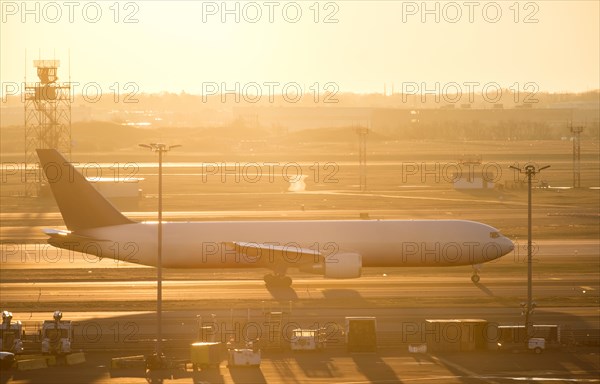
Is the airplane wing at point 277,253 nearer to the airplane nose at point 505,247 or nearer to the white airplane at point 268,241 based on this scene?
the white airplane at point 268,241

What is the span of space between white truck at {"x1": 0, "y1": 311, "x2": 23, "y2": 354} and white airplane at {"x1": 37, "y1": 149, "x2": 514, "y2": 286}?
49.2ft

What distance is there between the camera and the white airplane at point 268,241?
66.8m

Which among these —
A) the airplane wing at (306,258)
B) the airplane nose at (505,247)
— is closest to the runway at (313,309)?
Answer: the airplane wing at (306,258)

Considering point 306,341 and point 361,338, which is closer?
point 306,341

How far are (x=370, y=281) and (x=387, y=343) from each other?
62.0ft

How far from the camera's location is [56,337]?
51.7m

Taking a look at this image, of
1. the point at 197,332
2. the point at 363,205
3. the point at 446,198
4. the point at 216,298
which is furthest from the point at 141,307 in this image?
the point at 446,198

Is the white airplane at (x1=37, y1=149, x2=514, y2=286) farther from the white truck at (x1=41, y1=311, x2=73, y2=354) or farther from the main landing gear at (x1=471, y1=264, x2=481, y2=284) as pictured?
the white truck at (x1=41, y1=311, x2=73, y2=354)

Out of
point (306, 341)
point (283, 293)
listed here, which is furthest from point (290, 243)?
point (306, 341)

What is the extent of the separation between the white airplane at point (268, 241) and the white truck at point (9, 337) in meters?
15.0

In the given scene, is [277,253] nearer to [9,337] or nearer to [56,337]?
[56,337]

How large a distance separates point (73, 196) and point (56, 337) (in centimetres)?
1661

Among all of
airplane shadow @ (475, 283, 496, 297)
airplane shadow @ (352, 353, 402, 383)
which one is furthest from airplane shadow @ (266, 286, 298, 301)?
airplane shadow @ (352, 353, 402, 383)

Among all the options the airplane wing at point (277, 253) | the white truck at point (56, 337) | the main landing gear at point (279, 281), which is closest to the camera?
the white truck at point (56, 337)
